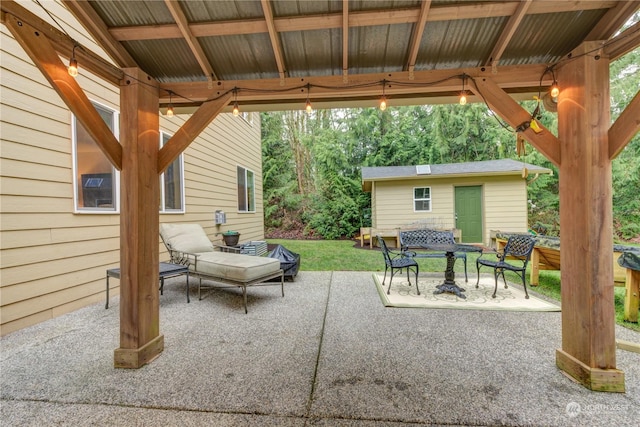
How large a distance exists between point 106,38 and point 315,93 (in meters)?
1.80

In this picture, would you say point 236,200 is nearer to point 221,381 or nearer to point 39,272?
point 39,272

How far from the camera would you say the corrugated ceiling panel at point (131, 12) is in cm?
206

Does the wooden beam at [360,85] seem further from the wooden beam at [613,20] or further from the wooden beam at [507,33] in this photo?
the wooden beam at [613,20]

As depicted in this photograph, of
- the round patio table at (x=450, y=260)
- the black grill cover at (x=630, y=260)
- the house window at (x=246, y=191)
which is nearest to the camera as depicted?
the black grill cover at (x=630, y=260)

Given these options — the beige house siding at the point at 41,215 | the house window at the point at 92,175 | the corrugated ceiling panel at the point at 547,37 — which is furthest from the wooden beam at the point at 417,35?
the beige house siding at the point at 41,215

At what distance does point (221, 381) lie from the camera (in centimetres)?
205

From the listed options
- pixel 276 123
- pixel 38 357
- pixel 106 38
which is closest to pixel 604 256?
pixel 106 38

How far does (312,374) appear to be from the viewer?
213cm

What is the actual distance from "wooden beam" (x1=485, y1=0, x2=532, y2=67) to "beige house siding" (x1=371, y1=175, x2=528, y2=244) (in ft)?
24.4

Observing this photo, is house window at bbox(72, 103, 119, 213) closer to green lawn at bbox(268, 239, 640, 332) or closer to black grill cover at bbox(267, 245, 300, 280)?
black grill cover at bbox(267, 245, 300, 280)

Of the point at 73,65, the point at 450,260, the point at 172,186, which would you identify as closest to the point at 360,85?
the point at 73,65

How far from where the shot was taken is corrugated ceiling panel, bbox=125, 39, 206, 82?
7.70 feet

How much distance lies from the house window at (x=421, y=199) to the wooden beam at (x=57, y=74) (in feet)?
30.0

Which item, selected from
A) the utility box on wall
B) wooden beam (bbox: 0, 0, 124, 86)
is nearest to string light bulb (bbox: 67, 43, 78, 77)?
wooden beam (bbox: 0, 0, 124, 86)
